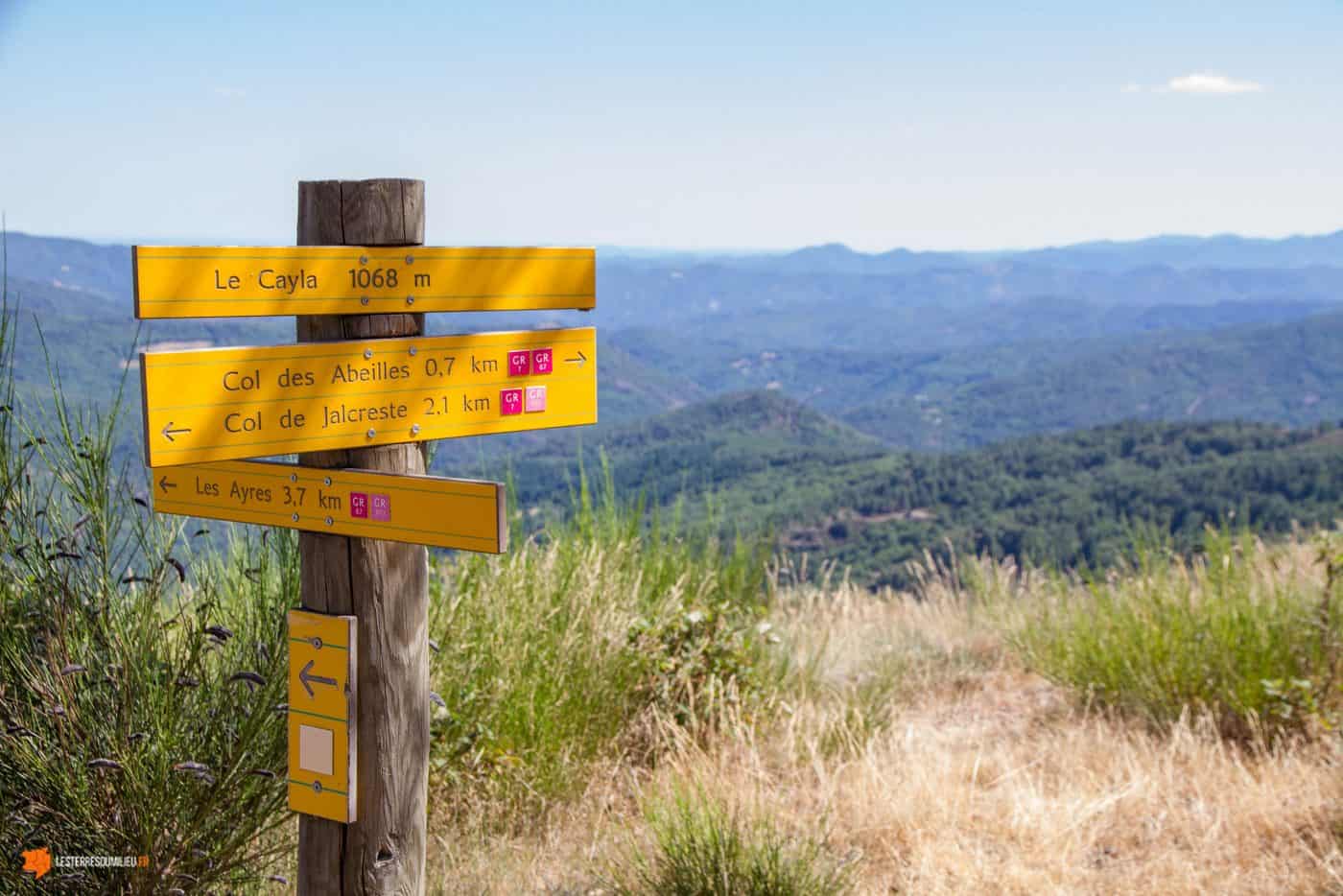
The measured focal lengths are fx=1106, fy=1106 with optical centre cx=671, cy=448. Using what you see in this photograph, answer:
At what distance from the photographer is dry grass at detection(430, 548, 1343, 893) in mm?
2836

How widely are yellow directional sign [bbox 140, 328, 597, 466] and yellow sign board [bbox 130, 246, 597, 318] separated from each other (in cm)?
7

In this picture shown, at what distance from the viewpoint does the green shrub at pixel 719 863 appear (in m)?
2.50

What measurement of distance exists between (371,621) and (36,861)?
0.89 meters

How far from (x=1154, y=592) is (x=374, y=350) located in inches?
147

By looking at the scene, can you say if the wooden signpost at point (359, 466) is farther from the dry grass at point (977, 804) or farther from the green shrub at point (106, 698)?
the dry grass at point (977, 804)

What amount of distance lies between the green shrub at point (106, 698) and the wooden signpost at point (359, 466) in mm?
345

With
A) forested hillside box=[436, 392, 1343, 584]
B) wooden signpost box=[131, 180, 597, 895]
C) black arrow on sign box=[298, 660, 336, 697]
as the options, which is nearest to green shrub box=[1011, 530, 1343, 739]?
wooden signpost box=[131, 180, 597, 895]

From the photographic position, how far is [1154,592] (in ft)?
14.7

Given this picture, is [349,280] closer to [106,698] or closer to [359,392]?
[359,392]

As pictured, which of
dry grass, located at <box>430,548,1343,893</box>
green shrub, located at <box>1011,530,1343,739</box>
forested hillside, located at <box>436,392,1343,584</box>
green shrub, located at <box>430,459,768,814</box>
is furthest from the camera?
forested hillside, located at <box>436,392,1343,584</box>

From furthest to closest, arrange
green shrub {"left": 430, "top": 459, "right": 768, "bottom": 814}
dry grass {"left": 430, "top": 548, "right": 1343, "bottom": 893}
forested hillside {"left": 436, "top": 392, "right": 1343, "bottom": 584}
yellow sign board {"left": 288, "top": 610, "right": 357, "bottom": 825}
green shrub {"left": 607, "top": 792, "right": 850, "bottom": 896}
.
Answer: forested hillside {"left": 436, "top": 392, "right": 1343, "bottom": 584} < green shrub {"left": 430, "top": 459, "right": 768, "bottom": 814} < dry grass {"left": 430, "top": 548, "right": 1343, "bottom": 893} < green shrub {"left": 607, "top": 792, "right": 850, "bottom": 896} < yellow sign board {"left": 288, "top": 610, "right": 357, "bottom": 825}

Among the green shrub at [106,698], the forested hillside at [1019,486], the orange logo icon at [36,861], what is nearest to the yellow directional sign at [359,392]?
the green shrub at [106,698]

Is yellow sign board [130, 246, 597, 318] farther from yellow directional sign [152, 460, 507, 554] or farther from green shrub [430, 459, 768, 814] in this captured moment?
green shrub [430, 459, 768, 814]

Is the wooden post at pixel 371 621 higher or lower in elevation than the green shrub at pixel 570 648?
higher
